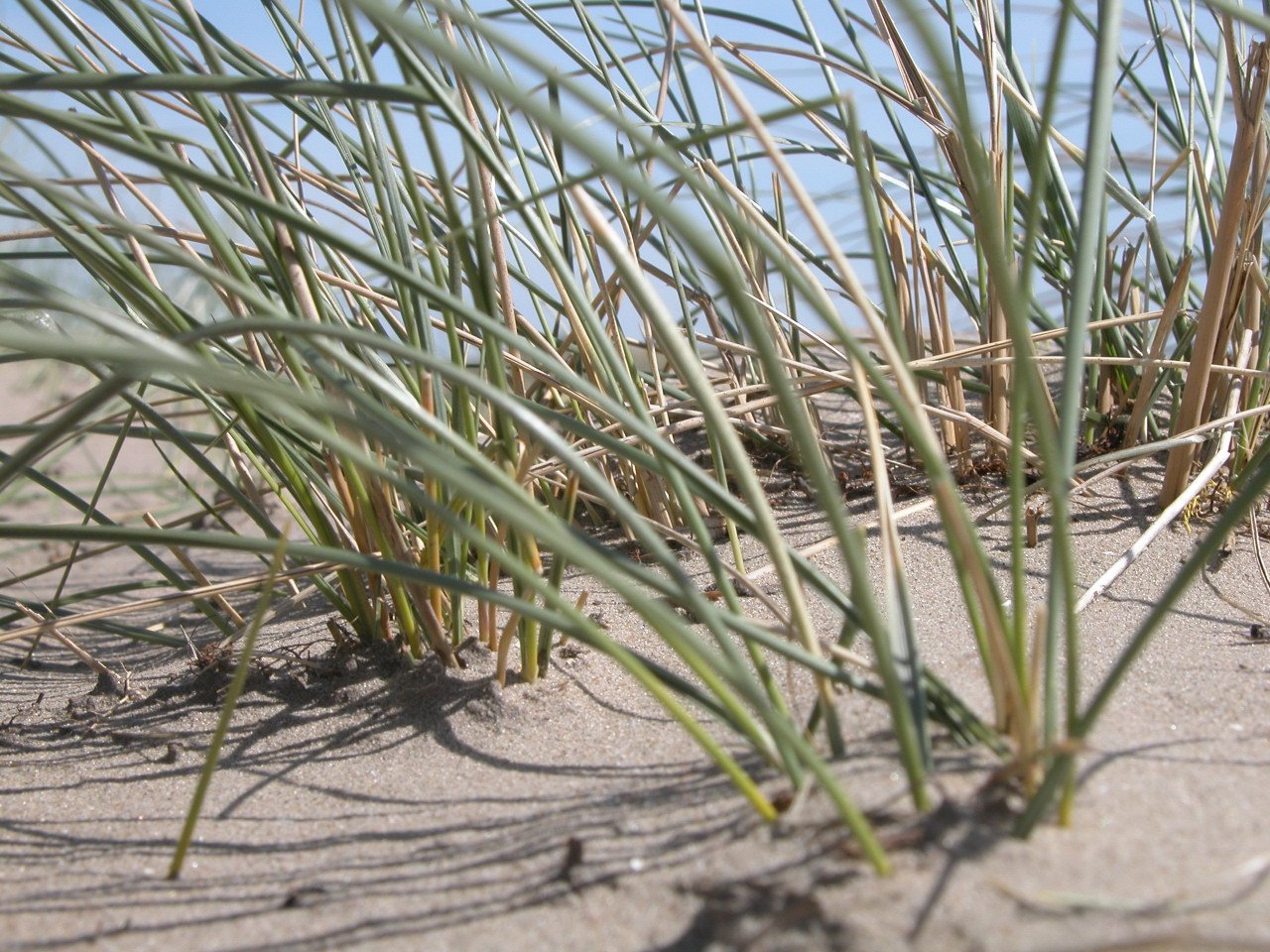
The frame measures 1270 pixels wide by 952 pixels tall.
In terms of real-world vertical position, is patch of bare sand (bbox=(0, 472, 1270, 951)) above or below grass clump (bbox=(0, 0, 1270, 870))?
below

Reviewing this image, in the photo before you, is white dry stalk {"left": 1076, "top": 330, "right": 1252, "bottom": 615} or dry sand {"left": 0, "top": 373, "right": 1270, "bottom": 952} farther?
white dry stalk {"left": 1076, "top": 330, "right": 1252, "bottom": 615}


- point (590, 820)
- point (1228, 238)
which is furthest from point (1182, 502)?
point (590, 820)

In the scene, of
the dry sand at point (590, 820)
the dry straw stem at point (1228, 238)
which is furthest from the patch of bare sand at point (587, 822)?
the dry straw stem at point (1228, 238)

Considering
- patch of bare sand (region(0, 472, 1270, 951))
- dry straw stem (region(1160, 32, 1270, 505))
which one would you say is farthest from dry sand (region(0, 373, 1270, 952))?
dry straw stem (region(1160, 32, 1270, 505))

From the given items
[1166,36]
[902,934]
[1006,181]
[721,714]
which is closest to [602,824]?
[721,714]

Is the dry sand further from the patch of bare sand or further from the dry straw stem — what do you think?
the dry straw stem

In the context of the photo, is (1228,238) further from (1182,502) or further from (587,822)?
(587,822)

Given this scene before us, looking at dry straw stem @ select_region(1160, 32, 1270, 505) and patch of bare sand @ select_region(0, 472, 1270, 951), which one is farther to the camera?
dry straw stem @ select_region(1160, 32, 1270, 505)

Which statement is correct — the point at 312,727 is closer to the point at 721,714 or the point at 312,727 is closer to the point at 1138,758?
the point at 721,714
